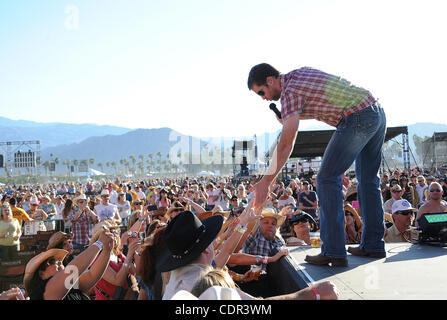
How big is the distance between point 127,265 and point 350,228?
3501mm

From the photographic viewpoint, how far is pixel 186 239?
7.41 feet

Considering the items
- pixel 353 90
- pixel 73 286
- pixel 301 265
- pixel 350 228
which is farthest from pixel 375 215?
pixel 350 228

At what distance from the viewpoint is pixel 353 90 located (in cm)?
300

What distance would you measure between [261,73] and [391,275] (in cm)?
162

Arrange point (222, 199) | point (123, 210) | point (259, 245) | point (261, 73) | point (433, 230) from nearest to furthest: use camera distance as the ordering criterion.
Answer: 1. point (261, 73)
2. point (433, 230)
3. point (259, 245)
4. point (123, 210)
5. point (222, 199)

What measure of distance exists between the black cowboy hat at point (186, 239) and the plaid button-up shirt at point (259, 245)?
2.08 metres

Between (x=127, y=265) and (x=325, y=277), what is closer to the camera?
(x=325, y=277)

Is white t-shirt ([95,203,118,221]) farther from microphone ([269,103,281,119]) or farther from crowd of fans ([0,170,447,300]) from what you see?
microphone ([269,103,281,119])

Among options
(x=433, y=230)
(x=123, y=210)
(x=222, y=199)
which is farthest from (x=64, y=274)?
(x=222, y=199)

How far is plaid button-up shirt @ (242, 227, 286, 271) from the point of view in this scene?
4434mm

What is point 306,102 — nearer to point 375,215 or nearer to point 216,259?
point 375,215

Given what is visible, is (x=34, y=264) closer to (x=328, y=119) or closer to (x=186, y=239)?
(x=186, y=239)
